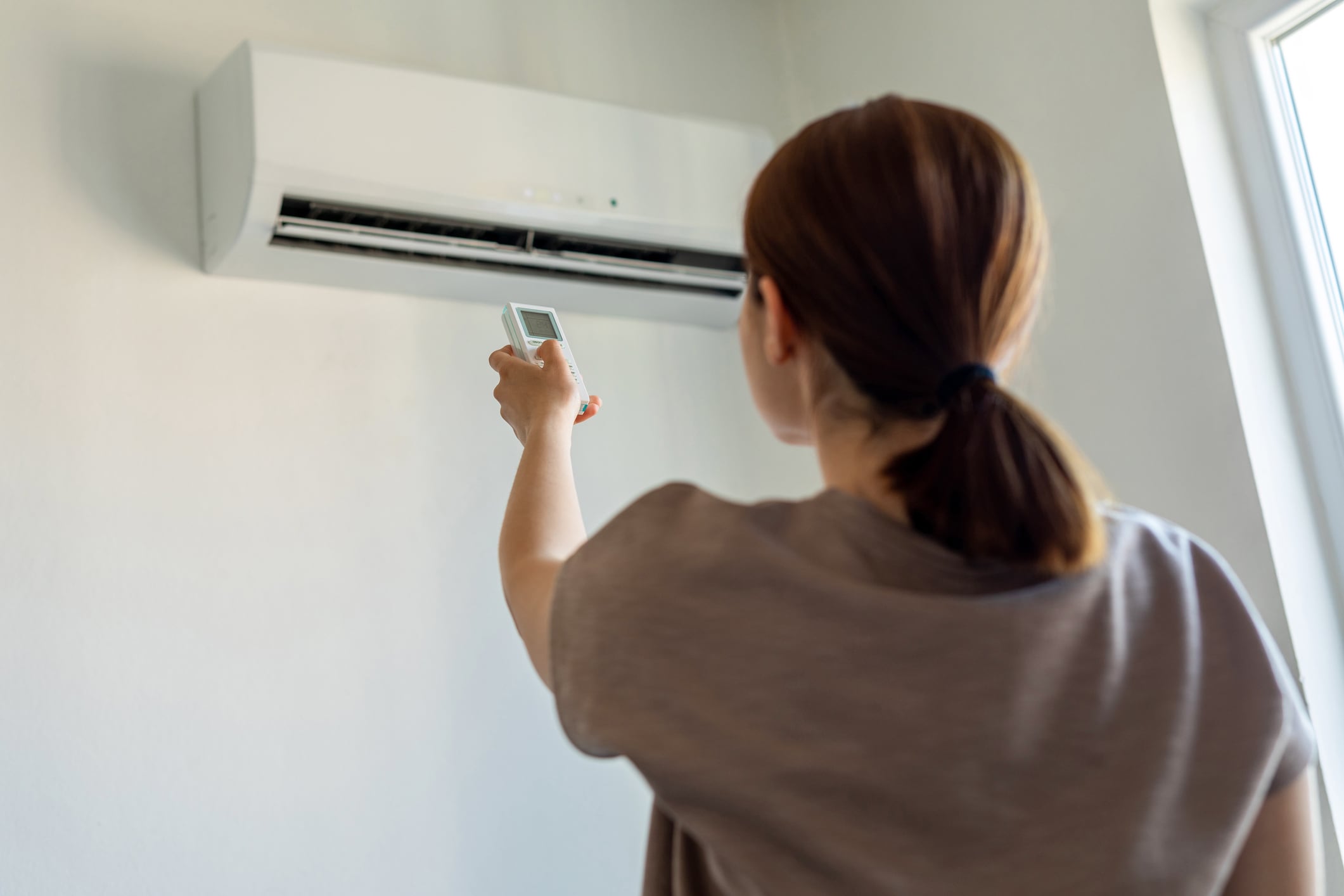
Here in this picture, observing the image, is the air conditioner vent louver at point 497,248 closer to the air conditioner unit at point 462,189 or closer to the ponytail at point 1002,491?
the air conditioner unit at point 462,189

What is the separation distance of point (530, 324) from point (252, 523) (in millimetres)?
863

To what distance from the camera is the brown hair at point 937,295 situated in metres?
0.54

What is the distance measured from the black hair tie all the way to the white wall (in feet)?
4.41

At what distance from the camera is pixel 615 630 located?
1.82ft

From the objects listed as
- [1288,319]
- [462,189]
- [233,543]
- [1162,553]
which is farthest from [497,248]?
[1162,553]

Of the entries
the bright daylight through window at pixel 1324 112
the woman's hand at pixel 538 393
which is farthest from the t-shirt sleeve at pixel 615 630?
the bright daylight through window at pixel 1324 112

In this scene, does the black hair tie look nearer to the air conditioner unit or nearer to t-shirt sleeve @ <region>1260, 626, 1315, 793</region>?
t-shirt sleeve @ <region>1260, 626, 1315, 793</region>

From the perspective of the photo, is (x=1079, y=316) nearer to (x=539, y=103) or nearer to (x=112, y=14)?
(x=539, y=103)

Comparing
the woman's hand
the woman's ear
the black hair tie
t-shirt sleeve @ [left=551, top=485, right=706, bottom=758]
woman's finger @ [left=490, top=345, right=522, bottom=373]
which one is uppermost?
woman's finger @ [left=490, top=345, right=522, bottom=373]

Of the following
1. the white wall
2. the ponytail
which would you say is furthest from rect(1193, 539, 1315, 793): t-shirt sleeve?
the white wall

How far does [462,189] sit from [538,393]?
100 centimetres

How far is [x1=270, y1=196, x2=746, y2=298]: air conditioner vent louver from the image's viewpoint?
1.73 metres

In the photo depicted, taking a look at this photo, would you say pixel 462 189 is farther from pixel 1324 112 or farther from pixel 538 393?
pixel 1324 112

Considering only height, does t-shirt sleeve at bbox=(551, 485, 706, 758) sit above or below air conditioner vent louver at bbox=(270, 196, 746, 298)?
below
